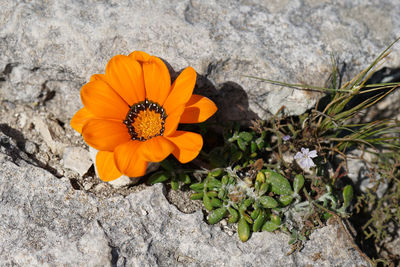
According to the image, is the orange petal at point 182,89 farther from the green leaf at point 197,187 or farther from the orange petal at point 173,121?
the green leaf at point 197,187

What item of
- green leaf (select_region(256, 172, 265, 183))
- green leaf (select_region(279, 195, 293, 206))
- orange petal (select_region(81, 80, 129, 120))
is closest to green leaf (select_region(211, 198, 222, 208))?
green leaf (select_region(256, 172, 265, 183))

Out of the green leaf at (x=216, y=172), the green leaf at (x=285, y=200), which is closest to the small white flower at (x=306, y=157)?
the green leaf at (x=285, y=200)

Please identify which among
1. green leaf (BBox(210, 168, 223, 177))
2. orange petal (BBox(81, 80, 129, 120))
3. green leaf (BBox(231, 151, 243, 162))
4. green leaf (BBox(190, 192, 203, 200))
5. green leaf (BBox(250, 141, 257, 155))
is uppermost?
orange petal (BBox(81, 80, 129, 120))

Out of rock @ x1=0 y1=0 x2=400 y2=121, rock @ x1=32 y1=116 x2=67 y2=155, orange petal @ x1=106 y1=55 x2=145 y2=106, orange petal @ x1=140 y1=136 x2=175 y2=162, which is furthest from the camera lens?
rock @ x1=32 y1=116 x2=67 y2=155

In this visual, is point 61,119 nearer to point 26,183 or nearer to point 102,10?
point 26,183

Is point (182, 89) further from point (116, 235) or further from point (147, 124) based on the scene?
point (116, 235)

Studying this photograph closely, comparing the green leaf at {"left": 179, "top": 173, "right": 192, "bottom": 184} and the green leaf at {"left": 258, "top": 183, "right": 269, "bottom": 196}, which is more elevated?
the green leaf at {"left": 258, "top": 183, "right": 269, "bottom": 196}

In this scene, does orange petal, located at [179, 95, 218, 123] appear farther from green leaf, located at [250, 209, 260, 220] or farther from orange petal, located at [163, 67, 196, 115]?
green leaf, located at [250, 209, 260, 220]

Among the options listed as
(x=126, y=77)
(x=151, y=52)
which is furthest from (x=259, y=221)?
(x=151, y=52)
